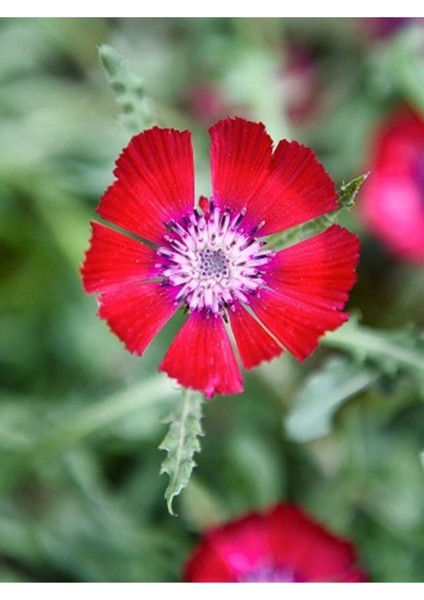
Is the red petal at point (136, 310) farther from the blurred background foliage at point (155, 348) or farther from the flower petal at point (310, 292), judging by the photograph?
the blurred background foliage at point (155, 348)

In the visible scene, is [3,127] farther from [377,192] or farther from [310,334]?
[310,334]

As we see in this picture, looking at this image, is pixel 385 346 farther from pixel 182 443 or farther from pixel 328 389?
pixel 182 443

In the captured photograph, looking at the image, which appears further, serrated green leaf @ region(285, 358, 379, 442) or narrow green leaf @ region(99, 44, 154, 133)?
serrated green leaf @ region(285, 358, 379, 442)

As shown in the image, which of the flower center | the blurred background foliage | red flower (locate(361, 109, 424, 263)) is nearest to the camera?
the flower center

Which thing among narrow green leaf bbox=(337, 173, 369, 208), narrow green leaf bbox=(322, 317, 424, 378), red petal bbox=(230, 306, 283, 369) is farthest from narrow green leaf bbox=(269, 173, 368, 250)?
narrow green leaf bbox=(322, 317, 424, 378)

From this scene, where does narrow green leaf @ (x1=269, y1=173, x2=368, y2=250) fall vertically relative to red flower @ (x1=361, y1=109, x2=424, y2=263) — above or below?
below

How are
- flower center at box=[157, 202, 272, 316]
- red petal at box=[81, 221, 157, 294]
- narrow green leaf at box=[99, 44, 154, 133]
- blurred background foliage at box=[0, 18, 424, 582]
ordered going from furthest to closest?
blurred background foliage at box=[0, 18, 424, 582], narrow green leaf at box=[99, 44, 154, 133], flower center at box=[157, 202, 272, 316], red petal at box=[81, 221, 157, 294]

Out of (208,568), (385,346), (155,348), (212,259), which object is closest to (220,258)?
(212,259)

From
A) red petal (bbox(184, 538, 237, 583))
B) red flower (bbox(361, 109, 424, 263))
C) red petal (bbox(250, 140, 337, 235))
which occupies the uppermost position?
red flower (bbox(361, 109, 424, 263))

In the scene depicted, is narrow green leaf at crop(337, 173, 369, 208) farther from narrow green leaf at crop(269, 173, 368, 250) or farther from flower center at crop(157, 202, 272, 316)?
flower center at crop(157, 202, 272, 316)
